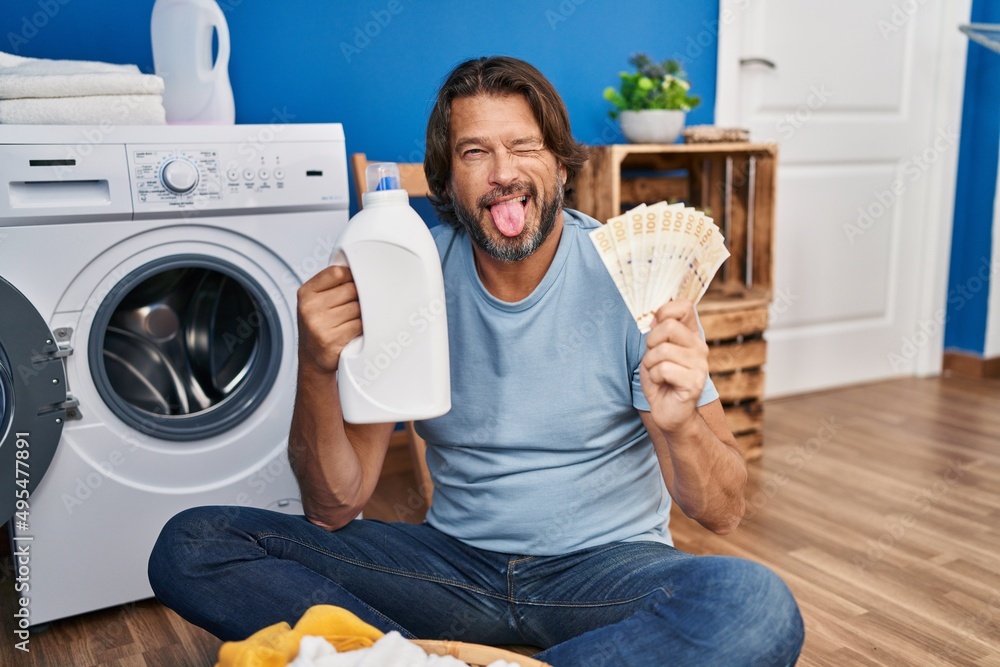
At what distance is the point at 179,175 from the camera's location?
1599 mm

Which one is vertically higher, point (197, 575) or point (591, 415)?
point (591, 415)

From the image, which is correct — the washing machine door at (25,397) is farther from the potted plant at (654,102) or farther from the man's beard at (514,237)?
the potted plant at (654,102)

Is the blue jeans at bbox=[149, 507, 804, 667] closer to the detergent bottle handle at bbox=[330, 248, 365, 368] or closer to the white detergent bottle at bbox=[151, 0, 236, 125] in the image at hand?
the detergent bottle handle at bbox=[330, 248, 365, 368]

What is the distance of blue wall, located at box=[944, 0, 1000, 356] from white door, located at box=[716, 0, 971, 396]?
0.20ft

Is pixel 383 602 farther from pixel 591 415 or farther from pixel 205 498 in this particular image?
pixel 205 498

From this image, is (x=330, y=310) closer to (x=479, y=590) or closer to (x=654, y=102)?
(x=479, y=590)

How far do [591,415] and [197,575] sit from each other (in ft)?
1.87

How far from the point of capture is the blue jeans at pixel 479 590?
99 centimetres

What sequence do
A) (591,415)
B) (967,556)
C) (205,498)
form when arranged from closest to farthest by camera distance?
(591,415) < (205,498) < (967,556)

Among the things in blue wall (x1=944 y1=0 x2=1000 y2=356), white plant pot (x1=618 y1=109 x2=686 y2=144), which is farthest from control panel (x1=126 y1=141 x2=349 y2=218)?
blue wall (x1=944 y1=0 x2=1000 y2=356)

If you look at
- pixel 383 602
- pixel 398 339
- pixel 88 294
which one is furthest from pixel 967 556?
pixel 88 294

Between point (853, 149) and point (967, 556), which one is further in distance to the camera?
point (853, 149)

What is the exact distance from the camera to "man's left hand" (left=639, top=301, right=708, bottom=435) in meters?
0.97

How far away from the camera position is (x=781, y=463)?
2457mm
